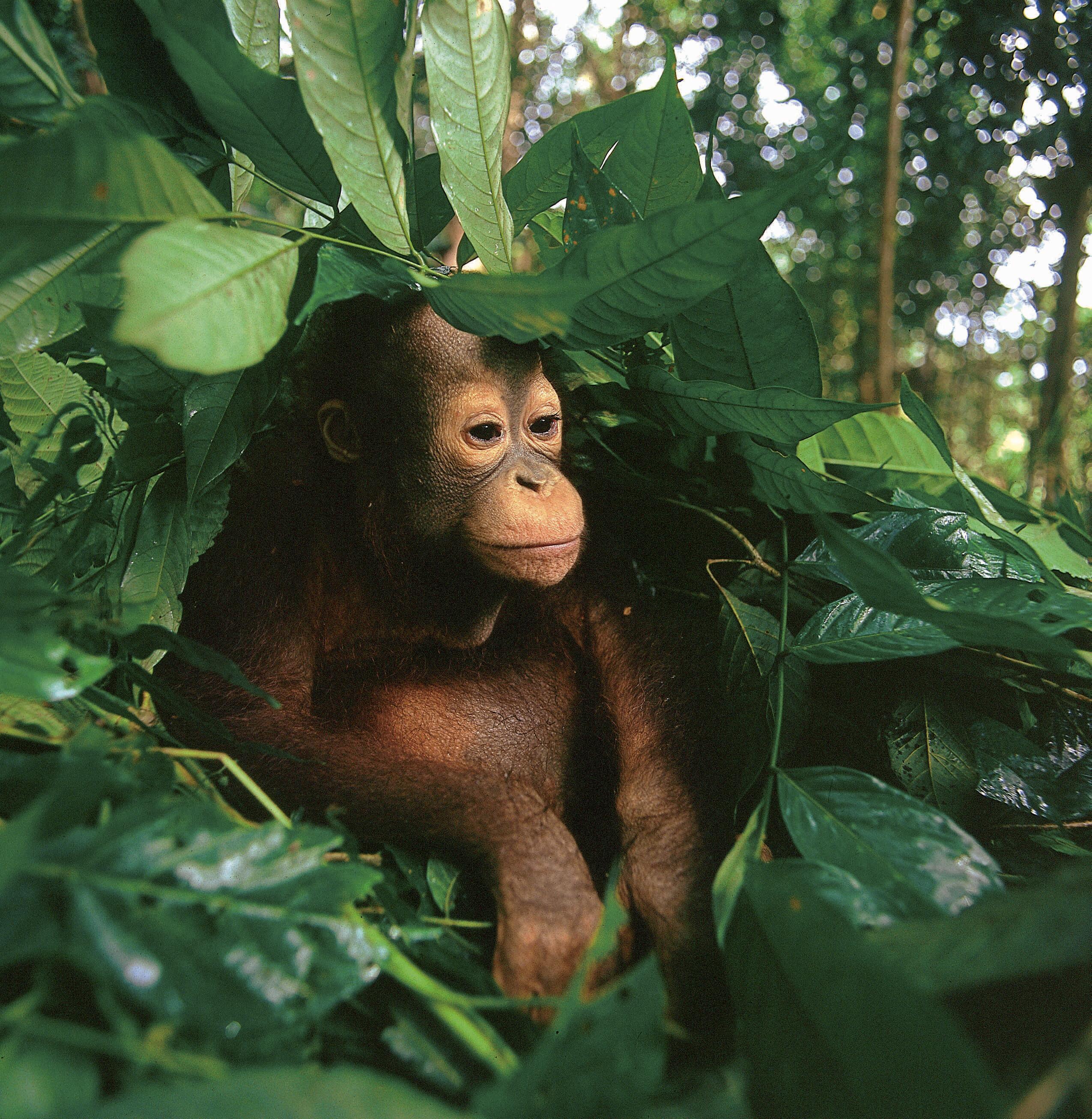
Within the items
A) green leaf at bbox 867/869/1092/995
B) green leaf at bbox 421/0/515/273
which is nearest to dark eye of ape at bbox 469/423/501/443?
green leaf at bbox 421/0/515/273

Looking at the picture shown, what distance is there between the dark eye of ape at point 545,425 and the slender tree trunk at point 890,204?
3833mm

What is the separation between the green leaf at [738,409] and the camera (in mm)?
1075

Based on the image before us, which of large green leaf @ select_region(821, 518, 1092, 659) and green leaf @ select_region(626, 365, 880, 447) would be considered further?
green leaf @ select_region(626, 365, 880, 447)

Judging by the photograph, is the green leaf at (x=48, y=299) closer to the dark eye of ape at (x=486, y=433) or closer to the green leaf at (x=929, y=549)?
the dark eye of ape at (x=486, y=433)

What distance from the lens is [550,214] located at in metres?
1.58

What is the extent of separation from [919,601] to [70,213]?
81 cm

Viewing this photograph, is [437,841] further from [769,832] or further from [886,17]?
[886,17]

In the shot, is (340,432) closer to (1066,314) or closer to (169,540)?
(169,540)

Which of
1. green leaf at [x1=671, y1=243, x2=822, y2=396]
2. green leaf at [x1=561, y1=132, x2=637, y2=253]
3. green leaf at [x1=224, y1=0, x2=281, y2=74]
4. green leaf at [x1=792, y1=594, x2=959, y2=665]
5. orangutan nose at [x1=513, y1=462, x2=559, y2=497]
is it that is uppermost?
green leaf at [x1=224, y1=0, x2=281, y2=74]

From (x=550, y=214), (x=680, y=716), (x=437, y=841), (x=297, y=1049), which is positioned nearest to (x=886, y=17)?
(x=550, y=214)

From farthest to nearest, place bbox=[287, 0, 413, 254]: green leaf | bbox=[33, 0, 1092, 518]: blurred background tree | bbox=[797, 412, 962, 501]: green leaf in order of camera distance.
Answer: bbox=[33, 0, 1092, 518]: blurred background tree < bbox=[797, 412, 962, 501]: green leaf < bbox=[287, 0, 413, 254]: green leaf

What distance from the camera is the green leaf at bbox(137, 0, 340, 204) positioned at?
2.71 feet

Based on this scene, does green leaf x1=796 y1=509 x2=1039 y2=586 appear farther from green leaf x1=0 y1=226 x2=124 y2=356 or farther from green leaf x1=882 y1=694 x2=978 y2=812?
green leaf x1=0 y1=226 x2=124 y2=356

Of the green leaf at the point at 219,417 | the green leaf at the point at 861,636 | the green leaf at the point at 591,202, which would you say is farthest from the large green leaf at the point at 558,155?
the green leaf at the point at 861,636
